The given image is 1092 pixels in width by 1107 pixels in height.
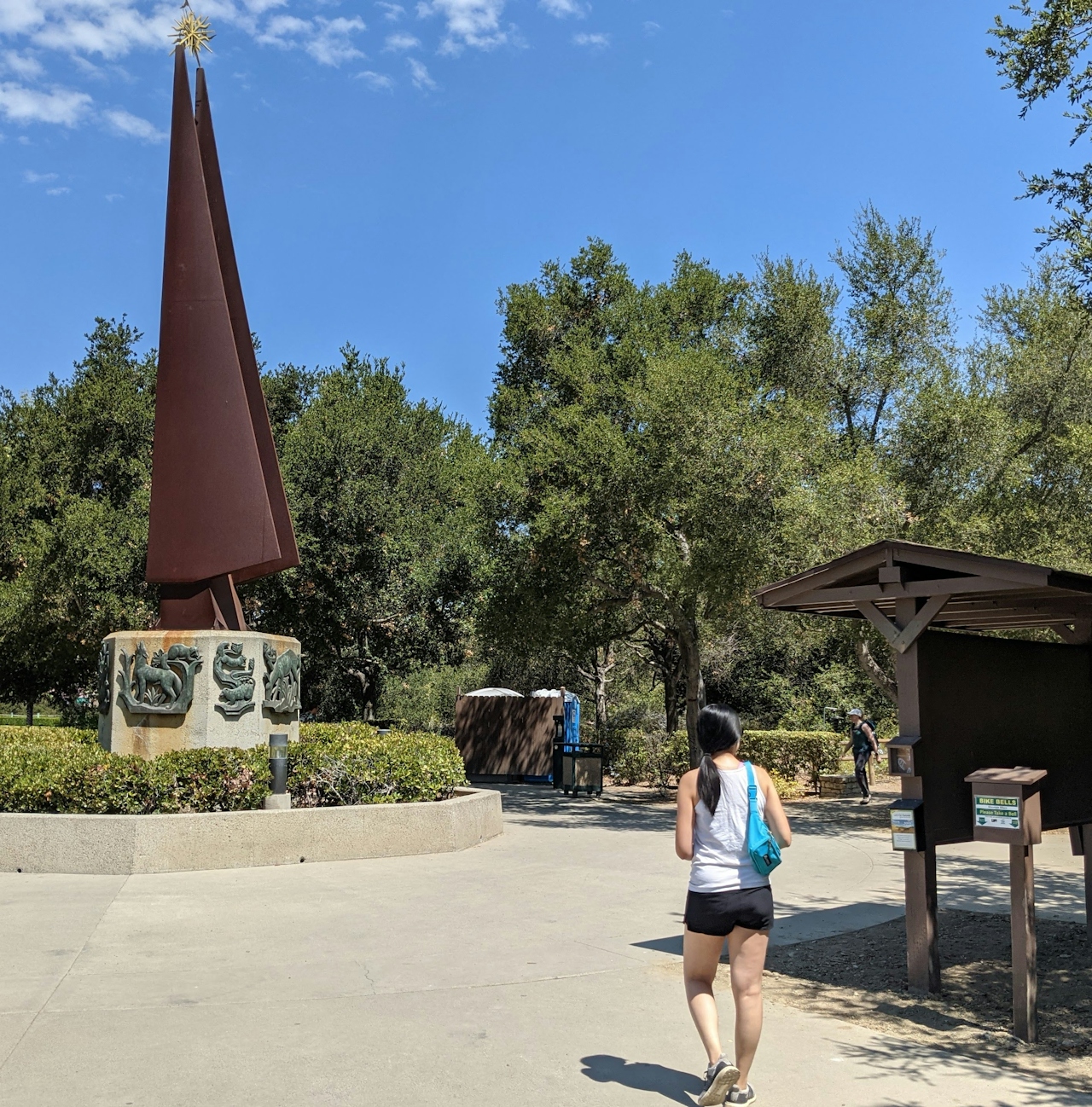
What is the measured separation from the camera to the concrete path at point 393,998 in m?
4.63

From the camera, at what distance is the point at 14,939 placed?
719cm

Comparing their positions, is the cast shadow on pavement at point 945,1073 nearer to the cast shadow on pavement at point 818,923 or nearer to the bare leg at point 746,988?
the bare leg at point 746,988

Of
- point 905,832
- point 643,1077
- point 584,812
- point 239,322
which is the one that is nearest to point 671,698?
point 584,812

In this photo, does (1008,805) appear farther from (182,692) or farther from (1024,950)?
(182,692)

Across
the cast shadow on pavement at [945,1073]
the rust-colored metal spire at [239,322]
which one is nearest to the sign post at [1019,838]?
the cast shadow on pavement at [945,1073]

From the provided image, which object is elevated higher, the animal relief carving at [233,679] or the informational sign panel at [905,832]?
the animal relief carving at [233,679]

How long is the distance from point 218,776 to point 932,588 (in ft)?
25.6

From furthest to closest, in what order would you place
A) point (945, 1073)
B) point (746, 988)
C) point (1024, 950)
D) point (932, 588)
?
point (932, 588)
point (1024, 950)
point (945, 1073)
point (746, 988)

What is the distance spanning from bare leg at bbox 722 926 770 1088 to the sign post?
1.96 m

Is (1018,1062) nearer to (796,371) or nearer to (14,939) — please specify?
(14,939)

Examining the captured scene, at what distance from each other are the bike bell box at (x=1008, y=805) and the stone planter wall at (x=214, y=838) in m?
6.71

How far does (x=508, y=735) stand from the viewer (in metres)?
25.1

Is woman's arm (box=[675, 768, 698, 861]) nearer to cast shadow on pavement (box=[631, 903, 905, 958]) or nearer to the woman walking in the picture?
the woman walking

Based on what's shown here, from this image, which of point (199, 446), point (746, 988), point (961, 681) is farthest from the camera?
point (199, 446)
